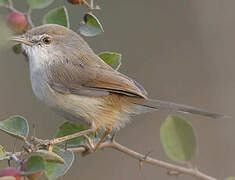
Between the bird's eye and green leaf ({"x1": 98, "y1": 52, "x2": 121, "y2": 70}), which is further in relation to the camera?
the bird's eye

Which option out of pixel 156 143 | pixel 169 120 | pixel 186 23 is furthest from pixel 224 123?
pixel 169 120

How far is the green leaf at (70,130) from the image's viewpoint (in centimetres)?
370

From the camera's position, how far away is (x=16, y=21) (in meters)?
3.96

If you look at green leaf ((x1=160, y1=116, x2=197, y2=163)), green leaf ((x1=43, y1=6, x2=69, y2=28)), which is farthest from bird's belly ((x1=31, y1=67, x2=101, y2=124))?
green leaf ((x1=160, y1=116, x2=197, y2=163))

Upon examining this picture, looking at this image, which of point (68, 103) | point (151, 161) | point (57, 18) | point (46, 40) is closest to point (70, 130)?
point (68, 103)

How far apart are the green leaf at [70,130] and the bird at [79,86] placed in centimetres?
7

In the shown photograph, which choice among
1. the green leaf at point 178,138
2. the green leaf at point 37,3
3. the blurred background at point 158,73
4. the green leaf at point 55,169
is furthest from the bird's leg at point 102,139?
the blurred background at point 158,73

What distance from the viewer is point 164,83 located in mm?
Result: 8211

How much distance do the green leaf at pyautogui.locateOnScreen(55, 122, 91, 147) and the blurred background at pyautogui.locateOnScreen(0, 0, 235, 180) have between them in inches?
128

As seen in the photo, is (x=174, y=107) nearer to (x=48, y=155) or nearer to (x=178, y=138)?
(x=178, y=138)

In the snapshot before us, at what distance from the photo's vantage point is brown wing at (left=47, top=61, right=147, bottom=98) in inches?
156

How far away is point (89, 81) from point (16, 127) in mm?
1104

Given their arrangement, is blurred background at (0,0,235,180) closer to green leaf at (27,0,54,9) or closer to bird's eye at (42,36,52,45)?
bird's eye at (42,36,52,45)

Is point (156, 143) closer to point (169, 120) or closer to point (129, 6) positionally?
point (129, 6)
